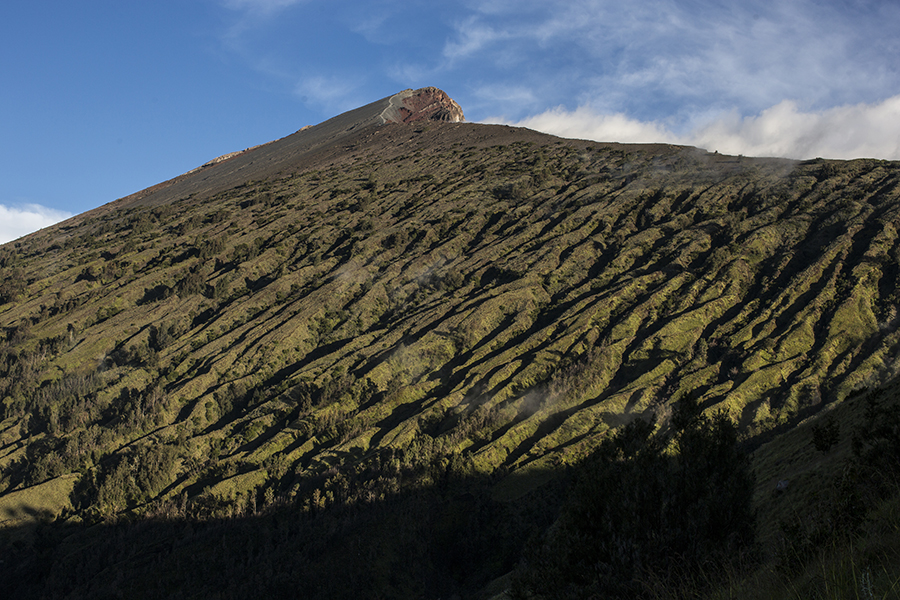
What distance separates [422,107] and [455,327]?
3075 inches

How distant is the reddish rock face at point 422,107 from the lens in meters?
95.1

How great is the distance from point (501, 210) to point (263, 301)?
21238mm

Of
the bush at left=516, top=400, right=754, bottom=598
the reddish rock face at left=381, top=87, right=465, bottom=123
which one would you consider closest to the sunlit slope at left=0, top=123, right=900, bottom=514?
the bush at left=516, top=400, right=754, bottom=598

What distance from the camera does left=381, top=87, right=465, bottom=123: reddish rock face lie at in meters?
95.1

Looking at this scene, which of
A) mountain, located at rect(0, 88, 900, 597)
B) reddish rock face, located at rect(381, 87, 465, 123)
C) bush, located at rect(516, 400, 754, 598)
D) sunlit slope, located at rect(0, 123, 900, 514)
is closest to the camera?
bush, located at rect(516, 400, 754, 598)

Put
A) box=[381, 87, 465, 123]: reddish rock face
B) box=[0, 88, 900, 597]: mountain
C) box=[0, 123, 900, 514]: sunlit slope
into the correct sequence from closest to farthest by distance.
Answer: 1. box=[0, 88, 900, 597]: mountain
2. box=[0, 123, 900, 514]: sunlit slope
3. box=[381, 87, 465, 123]: reddish rock face

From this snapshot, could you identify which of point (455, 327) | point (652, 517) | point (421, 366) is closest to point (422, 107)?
point (455, 327)

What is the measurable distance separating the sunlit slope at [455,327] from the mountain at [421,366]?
171mm

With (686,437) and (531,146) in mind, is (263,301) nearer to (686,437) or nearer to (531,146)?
(686,437)

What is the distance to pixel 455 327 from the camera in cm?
3228

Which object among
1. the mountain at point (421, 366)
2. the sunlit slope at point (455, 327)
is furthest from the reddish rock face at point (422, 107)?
the mountain at point (421, 366)

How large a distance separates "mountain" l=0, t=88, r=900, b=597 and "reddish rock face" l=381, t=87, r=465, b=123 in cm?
4847

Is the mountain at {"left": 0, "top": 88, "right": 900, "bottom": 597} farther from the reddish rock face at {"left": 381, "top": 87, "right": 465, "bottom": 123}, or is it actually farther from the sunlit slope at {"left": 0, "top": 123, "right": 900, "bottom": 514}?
the reddish rock face at {"left": 381, "top": 87, "right": 465, "bottom": 123}

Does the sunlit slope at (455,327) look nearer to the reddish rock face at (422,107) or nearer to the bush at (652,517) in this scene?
the bush at (652,517)
